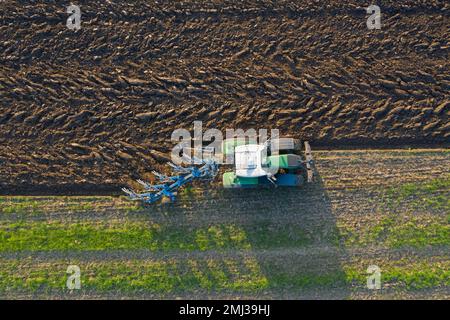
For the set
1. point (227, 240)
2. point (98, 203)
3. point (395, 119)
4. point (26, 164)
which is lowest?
point (227, 240)

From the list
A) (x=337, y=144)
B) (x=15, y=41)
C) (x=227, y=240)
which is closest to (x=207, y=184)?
(x=227, y=240)

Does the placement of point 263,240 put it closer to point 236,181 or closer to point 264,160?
point 236,181

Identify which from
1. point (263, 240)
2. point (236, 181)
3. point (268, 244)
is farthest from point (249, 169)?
point (268, 244)

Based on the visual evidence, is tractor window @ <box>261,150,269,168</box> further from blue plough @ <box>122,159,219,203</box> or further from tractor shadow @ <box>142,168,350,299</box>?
blue plough @ <box>122,159,219,203</box>

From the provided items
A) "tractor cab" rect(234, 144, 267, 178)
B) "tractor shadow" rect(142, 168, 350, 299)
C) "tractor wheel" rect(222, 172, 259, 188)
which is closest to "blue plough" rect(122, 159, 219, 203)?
"tractor wheel" rect(222, 172, 259, 188)

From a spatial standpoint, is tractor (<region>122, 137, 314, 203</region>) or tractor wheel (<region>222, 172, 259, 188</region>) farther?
tractor wheel (<region>222, 172, 259, 188</region>)
